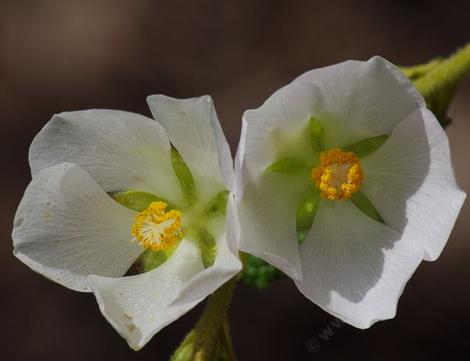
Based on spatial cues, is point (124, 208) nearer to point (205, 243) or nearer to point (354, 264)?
point (205, 243)

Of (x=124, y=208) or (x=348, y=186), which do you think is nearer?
(x=348, y=186)

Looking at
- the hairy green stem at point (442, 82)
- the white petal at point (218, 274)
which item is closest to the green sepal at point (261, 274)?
the hairy green stem at point (442, 82)

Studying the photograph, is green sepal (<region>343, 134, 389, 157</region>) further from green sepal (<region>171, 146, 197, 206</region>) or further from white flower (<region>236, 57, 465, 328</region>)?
green sepal (<region>171, 146, 197, 206</region>)

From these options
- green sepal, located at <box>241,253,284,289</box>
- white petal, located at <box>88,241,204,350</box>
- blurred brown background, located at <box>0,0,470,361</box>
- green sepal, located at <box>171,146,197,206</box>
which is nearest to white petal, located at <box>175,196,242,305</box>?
white petal, located at <box>88,241,204,350</box>

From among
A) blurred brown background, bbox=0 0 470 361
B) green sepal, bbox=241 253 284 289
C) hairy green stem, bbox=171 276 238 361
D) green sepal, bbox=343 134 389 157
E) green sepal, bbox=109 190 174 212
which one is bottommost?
blurred brown background, bbox=0 0 470 361

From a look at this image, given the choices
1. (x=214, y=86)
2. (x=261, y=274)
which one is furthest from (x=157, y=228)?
(x=214, y=86)
